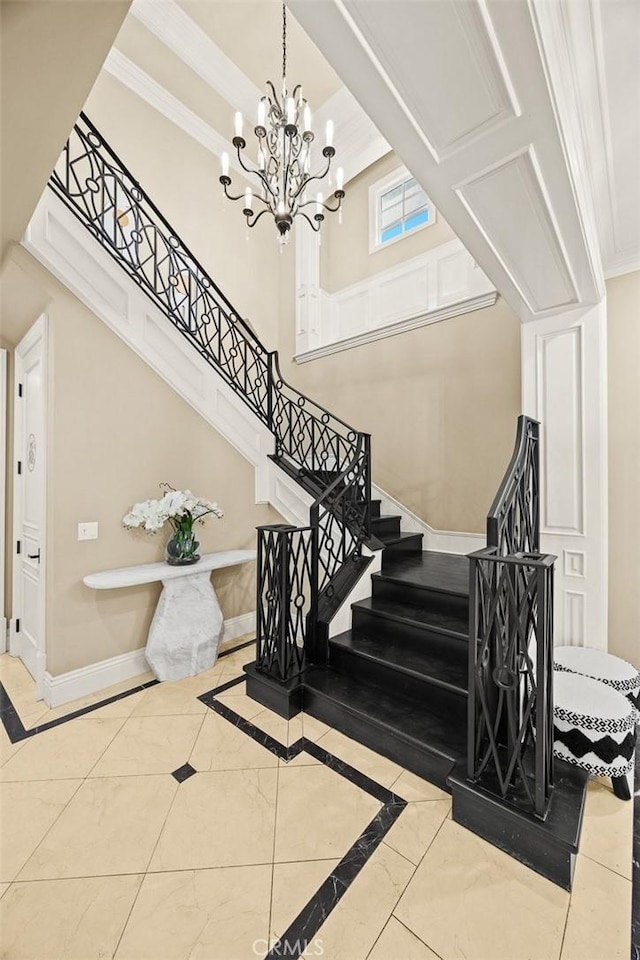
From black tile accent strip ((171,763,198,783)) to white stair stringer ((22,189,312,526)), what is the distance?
6.63 feet

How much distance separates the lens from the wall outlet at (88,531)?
273 centimetres

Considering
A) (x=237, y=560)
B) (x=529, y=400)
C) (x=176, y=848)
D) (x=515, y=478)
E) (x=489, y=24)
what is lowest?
(x=176, y=848)

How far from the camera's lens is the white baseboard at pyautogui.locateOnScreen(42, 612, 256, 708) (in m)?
2.61

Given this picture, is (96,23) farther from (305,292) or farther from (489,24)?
(305,292)

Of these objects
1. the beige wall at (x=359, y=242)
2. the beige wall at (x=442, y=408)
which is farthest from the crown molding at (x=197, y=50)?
the beige wall at (x=442, y=408)

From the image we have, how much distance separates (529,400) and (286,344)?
391 cm

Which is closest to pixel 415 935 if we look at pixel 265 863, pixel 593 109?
pixel 265 863

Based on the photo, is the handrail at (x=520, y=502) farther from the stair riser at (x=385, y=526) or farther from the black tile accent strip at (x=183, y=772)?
the black tile accent strip at (x=183, y=772)

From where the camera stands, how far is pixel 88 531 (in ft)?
9.06

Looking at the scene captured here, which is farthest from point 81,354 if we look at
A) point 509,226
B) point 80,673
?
point 509,226

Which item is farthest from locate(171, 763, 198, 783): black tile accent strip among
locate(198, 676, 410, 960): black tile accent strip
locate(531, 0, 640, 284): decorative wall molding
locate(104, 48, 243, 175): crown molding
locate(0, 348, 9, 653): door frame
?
locate(104, 48, 243, 175): crown molding

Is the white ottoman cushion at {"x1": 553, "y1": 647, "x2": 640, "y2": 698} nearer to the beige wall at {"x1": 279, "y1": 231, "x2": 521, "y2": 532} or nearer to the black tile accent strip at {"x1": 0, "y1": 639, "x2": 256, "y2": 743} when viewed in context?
the beige wall at {"x1": 279, "y1": 231, "x2": 521, "y2": 532}

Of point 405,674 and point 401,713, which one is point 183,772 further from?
point 405,674

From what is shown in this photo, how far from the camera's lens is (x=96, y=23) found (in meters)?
1.14
